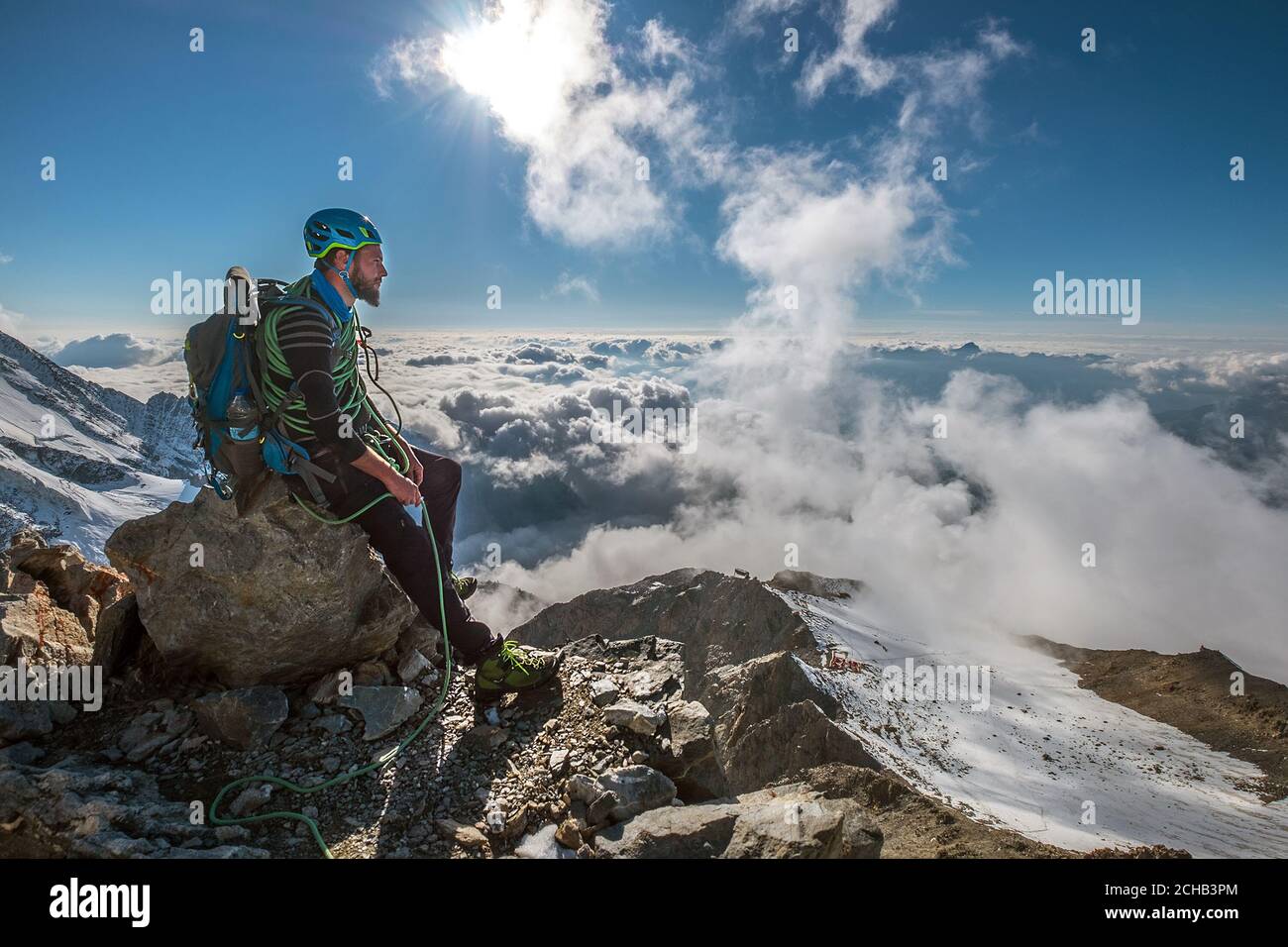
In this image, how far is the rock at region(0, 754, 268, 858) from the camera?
4.75m

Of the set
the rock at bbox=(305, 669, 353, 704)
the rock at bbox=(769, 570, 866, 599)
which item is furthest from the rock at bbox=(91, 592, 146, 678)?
the rock at bbox=(769, 570, 866, 599)

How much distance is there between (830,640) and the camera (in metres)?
100

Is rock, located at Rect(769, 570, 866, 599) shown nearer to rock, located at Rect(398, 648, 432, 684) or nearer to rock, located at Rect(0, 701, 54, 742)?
rock, located at Rect(398, 648, 432, 684)

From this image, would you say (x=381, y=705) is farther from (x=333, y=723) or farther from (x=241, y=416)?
(x=241, y=416)

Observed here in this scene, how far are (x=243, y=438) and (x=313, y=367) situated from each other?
149 cm

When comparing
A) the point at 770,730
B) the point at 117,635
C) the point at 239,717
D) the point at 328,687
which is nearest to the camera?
the point at 239,717

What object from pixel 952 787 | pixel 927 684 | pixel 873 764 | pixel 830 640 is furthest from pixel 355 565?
pixel 927 684

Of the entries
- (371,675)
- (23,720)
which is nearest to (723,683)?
(371,675)

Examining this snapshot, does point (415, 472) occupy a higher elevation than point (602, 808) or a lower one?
higher

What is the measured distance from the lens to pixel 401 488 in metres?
5.98

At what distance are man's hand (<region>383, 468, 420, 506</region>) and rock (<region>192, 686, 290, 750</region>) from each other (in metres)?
3.00

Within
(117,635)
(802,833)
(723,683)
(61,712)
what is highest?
(117,635)

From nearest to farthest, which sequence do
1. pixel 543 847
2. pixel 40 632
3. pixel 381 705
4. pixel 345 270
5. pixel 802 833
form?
Answer: 1. pixel 802 833
2. pixel 543 847
3. pixel 345 270
4. pixel 381 705
5. pixel 40 632
